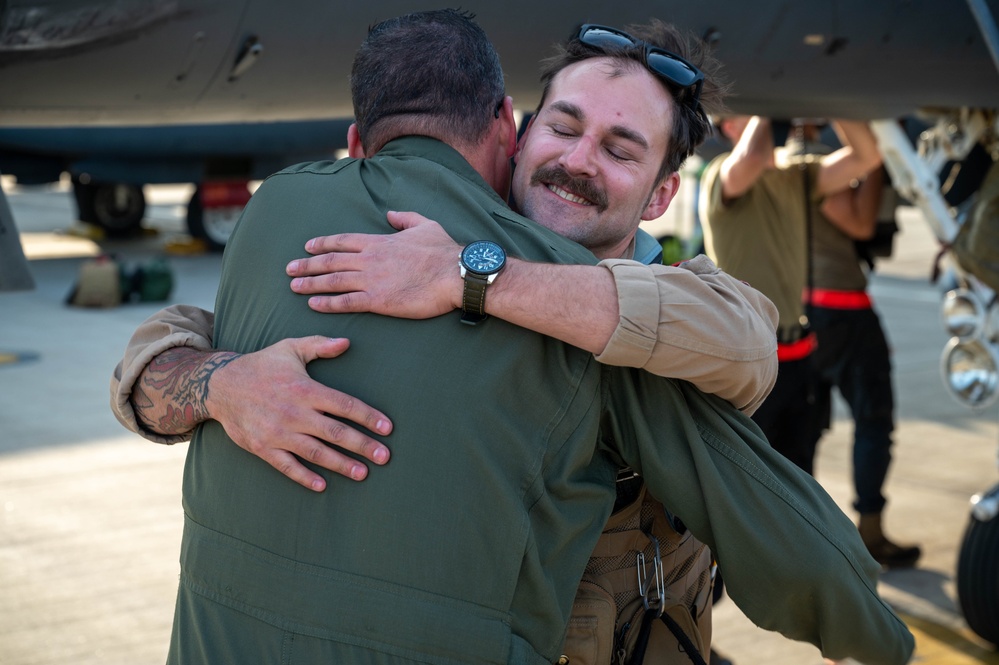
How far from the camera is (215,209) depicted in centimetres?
1320

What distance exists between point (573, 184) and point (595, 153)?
0.07 m

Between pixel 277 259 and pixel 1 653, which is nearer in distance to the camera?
pixel 277 259

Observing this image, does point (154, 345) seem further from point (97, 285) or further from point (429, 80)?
point (97, 285)

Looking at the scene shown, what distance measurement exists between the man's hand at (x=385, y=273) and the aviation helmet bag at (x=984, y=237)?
3.05m

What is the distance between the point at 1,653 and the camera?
4.00 metres

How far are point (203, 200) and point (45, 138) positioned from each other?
7.36ft

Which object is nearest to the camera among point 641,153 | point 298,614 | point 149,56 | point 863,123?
point 298,614

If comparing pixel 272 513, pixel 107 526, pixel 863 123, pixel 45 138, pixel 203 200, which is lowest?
pixel 203 200

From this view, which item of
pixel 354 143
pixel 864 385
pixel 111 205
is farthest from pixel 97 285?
pixel 354 143

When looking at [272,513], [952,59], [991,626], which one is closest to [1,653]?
[272,513]

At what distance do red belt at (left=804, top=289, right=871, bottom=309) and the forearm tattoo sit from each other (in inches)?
149

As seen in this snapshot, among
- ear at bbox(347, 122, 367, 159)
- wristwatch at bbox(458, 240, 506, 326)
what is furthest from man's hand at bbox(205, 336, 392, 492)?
ear at bbox(347, 122, 367, 159)

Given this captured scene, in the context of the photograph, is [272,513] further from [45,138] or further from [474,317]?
[45,138]

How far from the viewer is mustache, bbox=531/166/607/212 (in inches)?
73.3
